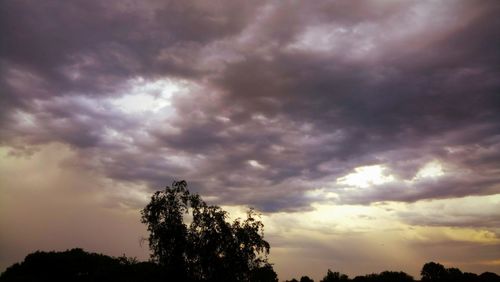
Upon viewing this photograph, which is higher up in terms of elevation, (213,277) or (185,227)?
(185,227)

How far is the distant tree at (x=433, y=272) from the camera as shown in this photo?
14050 cm

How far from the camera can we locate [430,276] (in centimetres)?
14188

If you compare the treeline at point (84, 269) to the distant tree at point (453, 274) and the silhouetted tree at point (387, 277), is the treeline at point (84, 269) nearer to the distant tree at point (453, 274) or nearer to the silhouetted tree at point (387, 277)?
the silhouetted tree at point (387, 277)

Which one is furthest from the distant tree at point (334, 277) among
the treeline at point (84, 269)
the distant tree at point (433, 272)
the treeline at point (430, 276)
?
the treeline at point (84, 269)

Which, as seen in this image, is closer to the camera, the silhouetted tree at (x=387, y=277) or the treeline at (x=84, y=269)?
the treeline at (x=84, y=269)

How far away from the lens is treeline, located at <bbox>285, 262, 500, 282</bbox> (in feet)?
423

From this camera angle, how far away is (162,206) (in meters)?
53.0

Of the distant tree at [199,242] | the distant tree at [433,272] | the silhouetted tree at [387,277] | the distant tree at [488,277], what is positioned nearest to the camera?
the distant tree at [199,242]

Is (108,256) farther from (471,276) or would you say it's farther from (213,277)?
(471,276)

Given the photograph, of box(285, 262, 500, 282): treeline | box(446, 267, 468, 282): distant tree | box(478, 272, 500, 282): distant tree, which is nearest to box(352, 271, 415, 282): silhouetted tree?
box(285, 262, 500, 282): treeline

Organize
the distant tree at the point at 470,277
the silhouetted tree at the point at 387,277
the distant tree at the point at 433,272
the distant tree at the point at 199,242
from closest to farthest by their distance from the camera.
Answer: the distant tree at the point at 199,242 → the distant tree at the point at 470,277 → the silhouetted tree at the point at 387,277 → the distant tree at the point at 433,272

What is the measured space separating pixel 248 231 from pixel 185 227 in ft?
27.1

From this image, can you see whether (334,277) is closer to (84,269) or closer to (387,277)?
(387,277)

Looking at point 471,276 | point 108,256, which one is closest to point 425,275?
point 471,276
